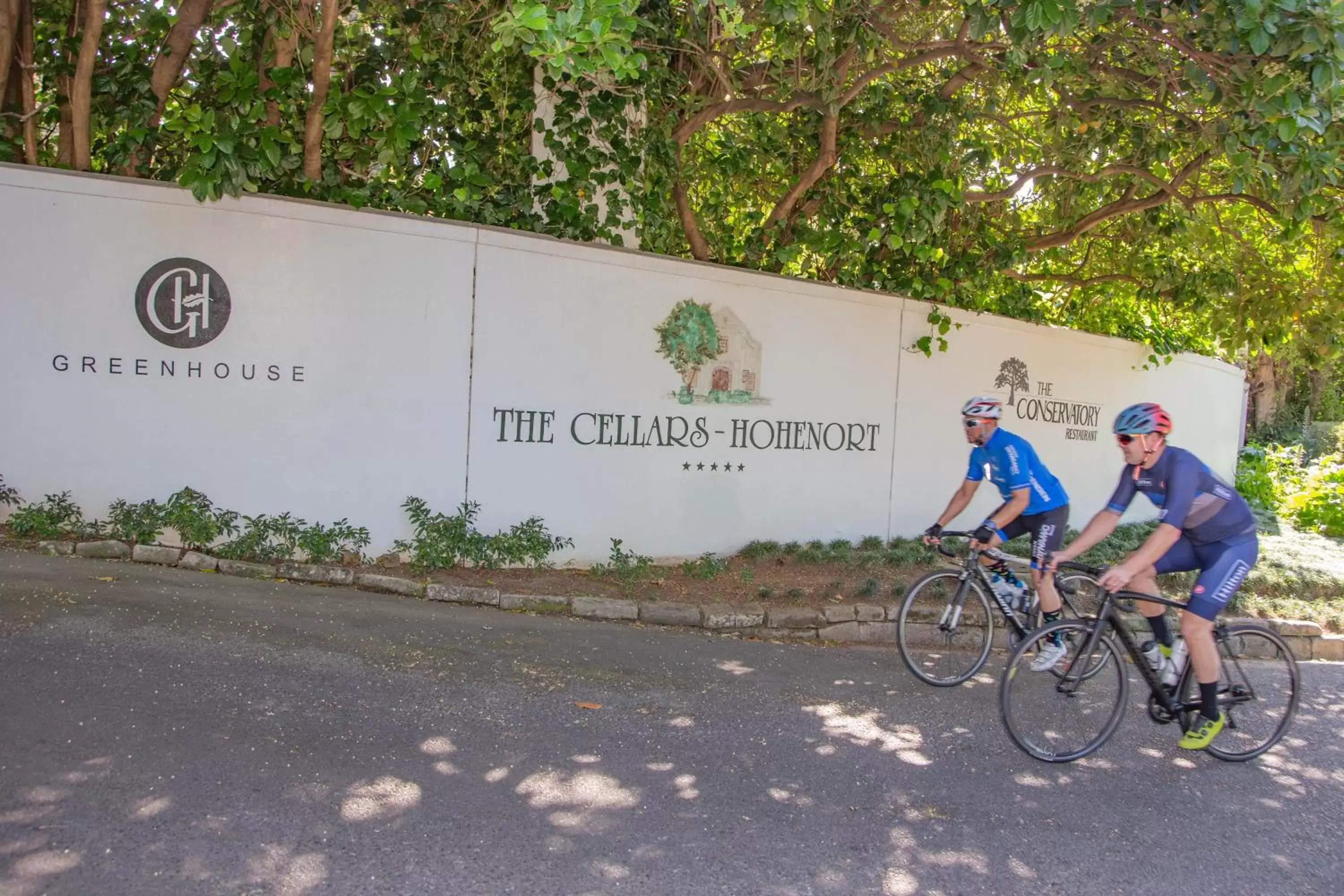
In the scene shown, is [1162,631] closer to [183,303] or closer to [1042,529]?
[1042,529]

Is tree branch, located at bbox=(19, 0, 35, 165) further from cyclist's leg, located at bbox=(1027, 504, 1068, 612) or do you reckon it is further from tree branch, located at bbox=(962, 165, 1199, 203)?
tree branch, located at bbox=(962, 165, 1199, 203)

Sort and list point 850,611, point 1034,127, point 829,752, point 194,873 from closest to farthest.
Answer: point 194,873 < point 829,752 < point 850,611 < point 1034,127

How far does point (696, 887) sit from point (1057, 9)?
5129 mm

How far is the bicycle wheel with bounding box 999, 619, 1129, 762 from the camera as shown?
Result: 16.8 ft

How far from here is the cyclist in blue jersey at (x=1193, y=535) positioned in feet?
16.3

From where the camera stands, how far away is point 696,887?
3.60m

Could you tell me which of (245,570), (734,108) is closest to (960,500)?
(734,108)

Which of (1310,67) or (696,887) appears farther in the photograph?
(1310,67)

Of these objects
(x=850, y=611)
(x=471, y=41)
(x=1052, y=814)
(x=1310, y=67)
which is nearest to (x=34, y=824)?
(x=1052, y=814)

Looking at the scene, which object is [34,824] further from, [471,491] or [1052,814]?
[471,491]

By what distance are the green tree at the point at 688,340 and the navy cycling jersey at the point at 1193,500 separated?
4479 mm

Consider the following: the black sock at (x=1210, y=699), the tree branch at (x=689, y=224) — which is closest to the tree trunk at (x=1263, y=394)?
the tree branch at (x=689, y=224)

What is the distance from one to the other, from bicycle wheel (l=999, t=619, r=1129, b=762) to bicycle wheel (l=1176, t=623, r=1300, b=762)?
0.40 metres

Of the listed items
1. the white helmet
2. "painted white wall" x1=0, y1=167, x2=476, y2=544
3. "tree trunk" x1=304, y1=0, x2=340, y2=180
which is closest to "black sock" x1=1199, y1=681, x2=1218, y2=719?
the white helmet
